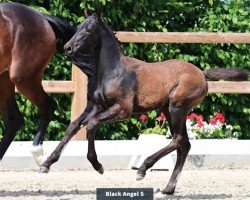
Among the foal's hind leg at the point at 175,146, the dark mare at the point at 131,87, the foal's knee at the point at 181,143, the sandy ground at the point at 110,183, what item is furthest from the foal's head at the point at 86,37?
the sandy ground at the point at 110,183

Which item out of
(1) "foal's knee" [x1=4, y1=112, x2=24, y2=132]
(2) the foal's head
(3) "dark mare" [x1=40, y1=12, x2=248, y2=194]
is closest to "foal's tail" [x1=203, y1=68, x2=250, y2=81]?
(3) "dark mare" [x1=40, y1=12, x2=248, y2=194]

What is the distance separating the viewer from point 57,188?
8812 millimetres

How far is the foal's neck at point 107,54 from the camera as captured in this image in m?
8.00

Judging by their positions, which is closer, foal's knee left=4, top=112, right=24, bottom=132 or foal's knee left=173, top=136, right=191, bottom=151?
foal's knee left=173, top=136, right=191, bottom=151

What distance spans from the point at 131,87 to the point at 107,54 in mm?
359

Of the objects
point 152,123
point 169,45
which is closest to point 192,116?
point 152,123

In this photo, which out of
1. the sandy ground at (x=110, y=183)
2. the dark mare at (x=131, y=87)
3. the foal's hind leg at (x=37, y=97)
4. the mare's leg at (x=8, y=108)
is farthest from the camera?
the mare's leg at (x=8, y=108)

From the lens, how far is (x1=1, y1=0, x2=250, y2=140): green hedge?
444 inches

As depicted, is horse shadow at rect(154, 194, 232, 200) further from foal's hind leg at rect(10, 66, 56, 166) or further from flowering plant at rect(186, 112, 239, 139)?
flowering plant at rect(186, 112, 239, 139)

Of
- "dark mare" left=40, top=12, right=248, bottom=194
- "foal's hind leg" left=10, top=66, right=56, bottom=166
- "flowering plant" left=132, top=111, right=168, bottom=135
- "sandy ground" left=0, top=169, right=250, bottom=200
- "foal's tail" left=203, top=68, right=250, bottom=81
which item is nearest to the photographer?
"dark mare" left=40, top=12, right=248, bottom=194

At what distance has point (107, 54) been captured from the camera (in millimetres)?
8047

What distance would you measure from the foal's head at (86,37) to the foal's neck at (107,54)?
86 mm

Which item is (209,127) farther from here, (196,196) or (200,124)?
(196,196)

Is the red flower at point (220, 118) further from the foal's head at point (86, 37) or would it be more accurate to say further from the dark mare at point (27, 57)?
the foal's head at point (86, 37)
